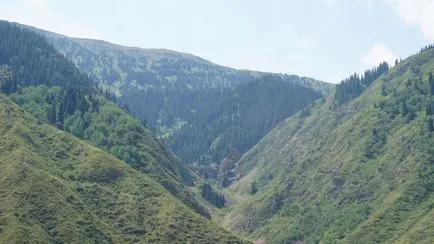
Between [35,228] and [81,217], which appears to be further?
[81,217]

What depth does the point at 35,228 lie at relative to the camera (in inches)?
7239

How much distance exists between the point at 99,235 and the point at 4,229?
96.0 ft

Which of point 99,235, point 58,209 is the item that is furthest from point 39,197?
point 99,235

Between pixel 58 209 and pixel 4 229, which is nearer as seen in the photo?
pixel 4 229

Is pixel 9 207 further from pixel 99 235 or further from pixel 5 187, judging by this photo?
pixel 99 235

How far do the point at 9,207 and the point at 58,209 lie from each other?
14906mm

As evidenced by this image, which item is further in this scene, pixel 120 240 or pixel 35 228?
pixel 120 240

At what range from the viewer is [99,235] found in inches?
7736

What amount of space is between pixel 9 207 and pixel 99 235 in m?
27.2

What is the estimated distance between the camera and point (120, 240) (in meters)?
200

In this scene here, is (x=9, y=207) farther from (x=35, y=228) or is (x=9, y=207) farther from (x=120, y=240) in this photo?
(x=120, y=240)

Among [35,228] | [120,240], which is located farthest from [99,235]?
[35,228]

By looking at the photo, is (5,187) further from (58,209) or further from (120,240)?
(120,240)

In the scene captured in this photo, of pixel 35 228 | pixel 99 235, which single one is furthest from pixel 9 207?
pixel 99 235
